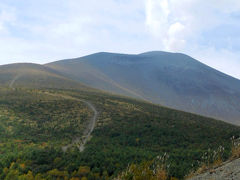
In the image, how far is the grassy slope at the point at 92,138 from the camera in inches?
535

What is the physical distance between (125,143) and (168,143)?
4481 mm

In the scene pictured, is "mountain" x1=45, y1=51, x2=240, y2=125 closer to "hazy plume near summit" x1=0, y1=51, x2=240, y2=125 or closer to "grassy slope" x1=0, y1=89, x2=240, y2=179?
"hazy plume near summit" x1=0, y1=51, x2=240, y2=125

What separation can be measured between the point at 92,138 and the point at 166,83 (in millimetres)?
152879

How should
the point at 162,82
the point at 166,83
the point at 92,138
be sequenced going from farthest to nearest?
the point at 162,82 → the point at 166,83 → the point at 92,138

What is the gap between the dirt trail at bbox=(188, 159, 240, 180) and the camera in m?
5.30

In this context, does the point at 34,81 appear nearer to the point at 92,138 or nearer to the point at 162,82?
the point at 92,138

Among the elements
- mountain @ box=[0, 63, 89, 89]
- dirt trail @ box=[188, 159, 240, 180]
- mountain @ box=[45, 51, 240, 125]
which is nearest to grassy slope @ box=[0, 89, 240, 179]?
dirt trail @ box=[188, 159, 240, 180]

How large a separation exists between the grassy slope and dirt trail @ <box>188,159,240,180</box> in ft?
22.2

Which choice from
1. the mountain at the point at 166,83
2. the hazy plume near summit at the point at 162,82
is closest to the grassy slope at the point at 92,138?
the hazy plume near summit at the point at 162,82

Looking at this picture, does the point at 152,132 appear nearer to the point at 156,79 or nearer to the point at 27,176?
the point at 27,176

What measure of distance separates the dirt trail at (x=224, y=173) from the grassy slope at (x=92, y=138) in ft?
22.2

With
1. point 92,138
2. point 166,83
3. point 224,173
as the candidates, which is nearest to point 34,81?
point 92,138

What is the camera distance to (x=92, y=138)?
22.8 meters

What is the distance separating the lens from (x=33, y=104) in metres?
35.4
